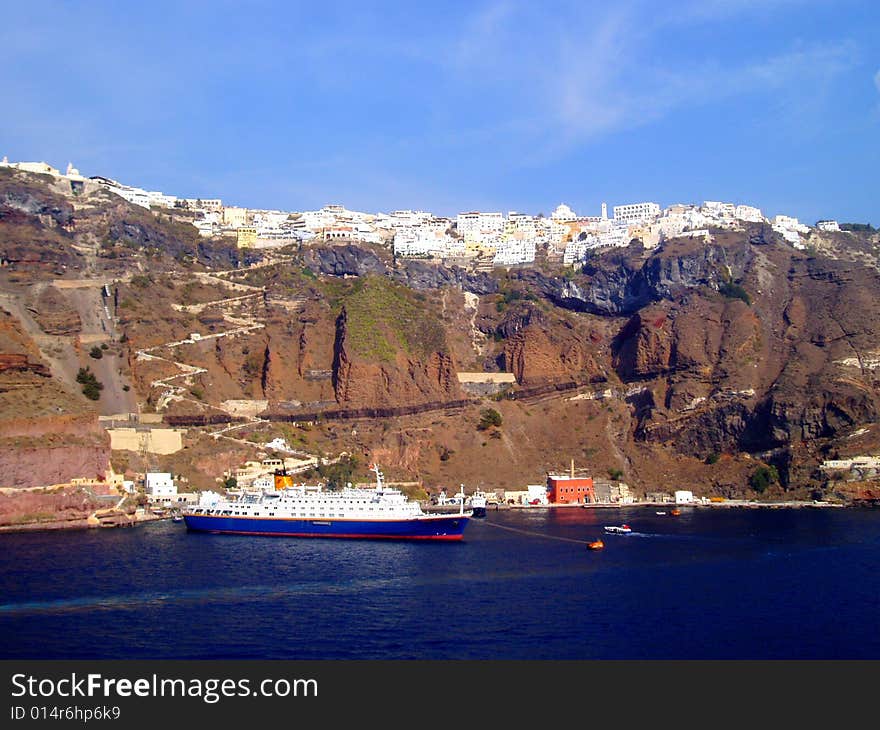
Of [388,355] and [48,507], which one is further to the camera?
[388,355]

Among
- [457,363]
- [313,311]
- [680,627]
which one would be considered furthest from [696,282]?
[680,627]

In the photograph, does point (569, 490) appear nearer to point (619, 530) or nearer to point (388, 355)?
point (619, 530)

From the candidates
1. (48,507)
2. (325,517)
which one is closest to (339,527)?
(325,517)

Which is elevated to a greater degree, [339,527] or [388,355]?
[388,355]

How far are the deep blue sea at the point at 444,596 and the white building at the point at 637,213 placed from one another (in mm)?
69585

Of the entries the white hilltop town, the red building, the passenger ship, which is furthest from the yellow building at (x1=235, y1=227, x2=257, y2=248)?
the passenger ship

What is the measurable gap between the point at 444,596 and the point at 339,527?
1998 centimetres

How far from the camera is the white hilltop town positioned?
4439 inches

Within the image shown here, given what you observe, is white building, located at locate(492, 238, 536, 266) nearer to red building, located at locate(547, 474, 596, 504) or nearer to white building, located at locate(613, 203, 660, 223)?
white building, located at locate(613, 203, 660, 223)

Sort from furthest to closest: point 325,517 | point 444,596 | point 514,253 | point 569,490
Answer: point 514,253 → point 569,490 → point 325,517 → point 444,596

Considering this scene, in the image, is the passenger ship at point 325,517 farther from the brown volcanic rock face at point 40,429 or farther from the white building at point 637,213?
the white building at point 637,213

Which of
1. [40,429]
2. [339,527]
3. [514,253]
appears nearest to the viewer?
[339,527]

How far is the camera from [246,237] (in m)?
111

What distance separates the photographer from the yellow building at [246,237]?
11000 cm
